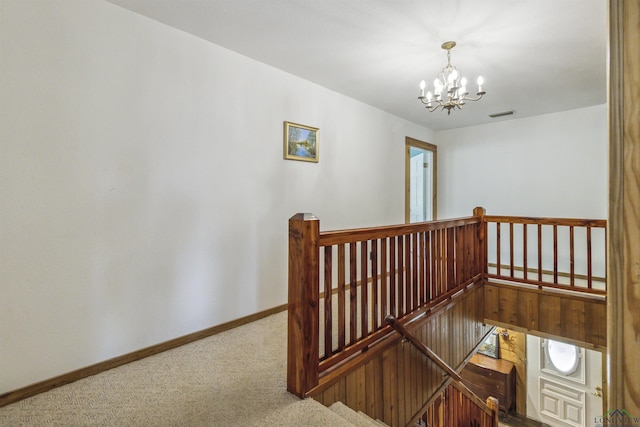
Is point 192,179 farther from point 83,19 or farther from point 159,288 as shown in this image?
point 83,19

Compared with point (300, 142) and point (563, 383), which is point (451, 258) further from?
point (563, 383)

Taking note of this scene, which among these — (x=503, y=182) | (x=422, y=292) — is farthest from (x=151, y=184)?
(x=503, y=182)

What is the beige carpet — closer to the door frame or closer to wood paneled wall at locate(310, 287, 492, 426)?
wood paneled wall at locate(310, 287, 492, 426)

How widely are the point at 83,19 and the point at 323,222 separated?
2469 mm

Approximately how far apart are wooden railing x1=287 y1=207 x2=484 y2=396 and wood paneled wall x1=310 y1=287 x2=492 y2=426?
0.11 m

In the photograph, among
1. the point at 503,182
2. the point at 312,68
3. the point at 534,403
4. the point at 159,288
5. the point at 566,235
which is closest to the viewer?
the point at 159,288

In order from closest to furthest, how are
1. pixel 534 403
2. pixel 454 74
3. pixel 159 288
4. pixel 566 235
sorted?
pixel 159 288 → pixel 454 74 → pixel 566 235 → pixel 534 403

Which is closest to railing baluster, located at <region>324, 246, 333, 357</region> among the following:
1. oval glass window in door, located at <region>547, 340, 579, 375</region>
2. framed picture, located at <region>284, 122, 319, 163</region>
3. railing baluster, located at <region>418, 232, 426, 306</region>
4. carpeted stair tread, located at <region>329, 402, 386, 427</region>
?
carpeted stair tread, located at <region>329, 402, 386, 427</region>

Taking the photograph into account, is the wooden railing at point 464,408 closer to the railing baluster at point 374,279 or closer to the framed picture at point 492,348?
the railing baluster at point 374,279

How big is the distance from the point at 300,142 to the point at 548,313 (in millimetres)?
3177

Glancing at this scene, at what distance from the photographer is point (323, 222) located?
3361mm

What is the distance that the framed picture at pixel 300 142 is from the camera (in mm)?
2965

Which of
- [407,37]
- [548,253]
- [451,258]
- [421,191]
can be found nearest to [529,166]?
[548,253]

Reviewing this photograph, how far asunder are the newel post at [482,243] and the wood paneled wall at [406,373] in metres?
0.47
